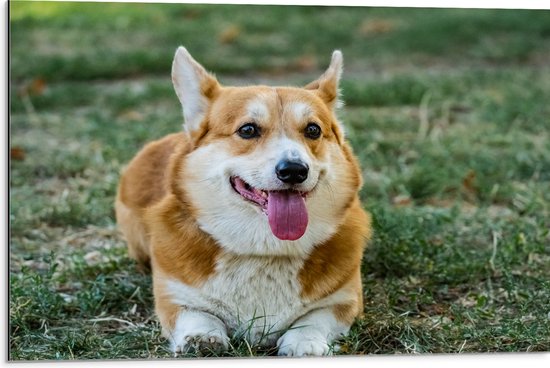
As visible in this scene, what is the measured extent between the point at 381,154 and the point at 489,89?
141 cm

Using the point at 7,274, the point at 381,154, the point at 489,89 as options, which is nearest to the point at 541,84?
the point at 489,89

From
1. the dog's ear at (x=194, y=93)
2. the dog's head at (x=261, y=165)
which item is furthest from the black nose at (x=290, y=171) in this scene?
the dog's ear at (x=194, y=93)

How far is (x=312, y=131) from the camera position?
3.58 metres

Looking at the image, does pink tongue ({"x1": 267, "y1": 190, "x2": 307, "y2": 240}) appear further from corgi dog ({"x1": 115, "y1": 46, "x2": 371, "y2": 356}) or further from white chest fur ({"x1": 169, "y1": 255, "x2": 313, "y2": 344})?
white chest fur ({"x1": 169, "y1": 255, "x2": 313, "y2": 344})

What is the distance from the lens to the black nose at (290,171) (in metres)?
3.32

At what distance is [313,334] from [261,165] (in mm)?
643

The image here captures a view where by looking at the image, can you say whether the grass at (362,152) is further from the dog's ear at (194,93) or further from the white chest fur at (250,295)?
the dog's ear at (194,93)

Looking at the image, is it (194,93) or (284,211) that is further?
(194,93)

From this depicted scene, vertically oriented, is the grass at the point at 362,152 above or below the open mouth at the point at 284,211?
below

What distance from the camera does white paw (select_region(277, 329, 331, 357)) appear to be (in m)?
3.49

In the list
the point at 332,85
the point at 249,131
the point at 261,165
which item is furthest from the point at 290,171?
the point at 332,85

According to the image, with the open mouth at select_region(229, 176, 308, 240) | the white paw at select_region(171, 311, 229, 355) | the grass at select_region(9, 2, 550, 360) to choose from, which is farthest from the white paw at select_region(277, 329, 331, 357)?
the open mouth at select_region(229, 176, 308, 240)

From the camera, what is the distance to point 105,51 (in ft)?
22.3

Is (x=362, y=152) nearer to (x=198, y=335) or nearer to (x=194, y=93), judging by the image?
(x=194, y=93)
